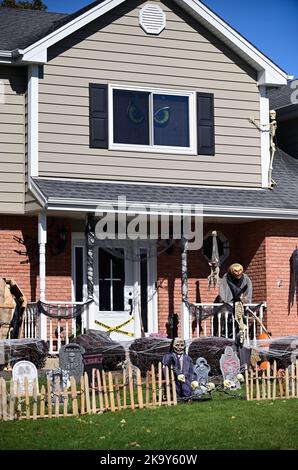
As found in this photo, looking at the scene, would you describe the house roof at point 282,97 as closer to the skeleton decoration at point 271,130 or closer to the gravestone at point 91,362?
the skeleton decoration at point 271,130

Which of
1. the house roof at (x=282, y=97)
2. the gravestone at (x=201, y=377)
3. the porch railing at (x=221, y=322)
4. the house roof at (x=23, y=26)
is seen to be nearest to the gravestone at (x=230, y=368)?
the gravestone at (x=201, y=377)

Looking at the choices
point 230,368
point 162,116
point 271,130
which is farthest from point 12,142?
point 230,368

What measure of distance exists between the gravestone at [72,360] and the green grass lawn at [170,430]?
2341 mm

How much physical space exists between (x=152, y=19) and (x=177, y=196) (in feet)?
12.0

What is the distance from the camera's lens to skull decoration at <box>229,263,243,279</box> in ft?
70.0

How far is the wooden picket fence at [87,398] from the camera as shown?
14242 millimetres

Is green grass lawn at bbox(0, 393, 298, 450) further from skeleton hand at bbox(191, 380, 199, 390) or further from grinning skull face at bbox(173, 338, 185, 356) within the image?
grinning skull face at bbox(173, 338, 185, 356)

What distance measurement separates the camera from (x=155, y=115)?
21.7 meters

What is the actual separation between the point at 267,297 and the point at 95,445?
32.4ft

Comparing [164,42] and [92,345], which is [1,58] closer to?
[164,42]

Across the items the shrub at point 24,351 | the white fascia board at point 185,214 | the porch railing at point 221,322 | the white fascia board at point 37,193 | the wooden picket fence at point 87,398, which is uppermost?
the white fascia board at point 37,193

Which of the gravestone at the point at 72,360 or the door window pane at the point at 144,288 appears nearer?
the gravestone at the point at 72,360

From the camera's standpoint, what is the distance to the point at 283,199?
22.2 m

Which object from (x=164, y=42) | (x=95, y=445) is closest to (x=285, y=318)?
(x=164, y=42)
